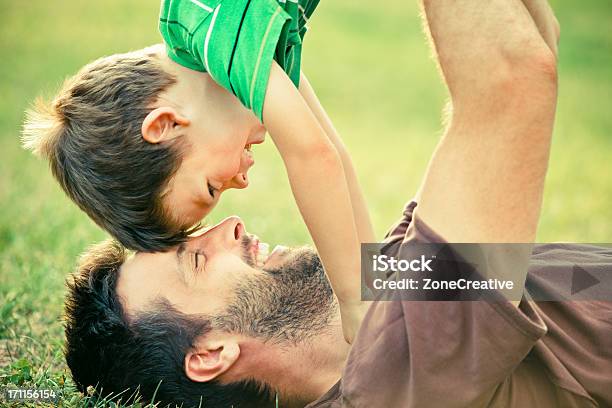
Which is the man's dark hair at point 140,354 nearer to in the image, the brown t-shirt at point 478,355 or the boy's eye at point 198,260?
the boy's eye at point 198,260

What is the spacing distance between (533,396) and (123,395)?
1.27 m

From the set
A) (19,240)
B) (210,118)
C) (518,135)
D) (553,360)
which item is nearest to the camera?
(518,135)

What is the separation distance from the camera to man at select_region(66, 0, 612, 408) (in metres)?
2.30

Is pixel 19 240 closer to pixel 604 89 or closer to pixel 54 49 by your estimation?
pixel 54 49

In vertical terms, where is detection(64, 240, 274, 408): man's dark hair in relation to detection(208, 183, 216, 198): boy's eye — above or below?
below

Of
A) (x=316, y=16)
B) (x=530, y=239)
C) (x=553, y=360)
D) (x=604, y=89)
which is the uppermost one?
(x=530, y=239)

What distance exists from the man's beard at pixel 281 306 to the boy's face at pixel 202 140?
1.15 feet

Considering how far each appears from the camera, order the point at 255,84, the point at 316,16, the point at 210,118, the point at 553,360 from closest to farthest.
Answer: the point at 553,360 → the point at 255,84 → the point at 210,118 → the point at 316,16

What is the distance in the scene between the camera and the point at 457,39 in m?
2.36

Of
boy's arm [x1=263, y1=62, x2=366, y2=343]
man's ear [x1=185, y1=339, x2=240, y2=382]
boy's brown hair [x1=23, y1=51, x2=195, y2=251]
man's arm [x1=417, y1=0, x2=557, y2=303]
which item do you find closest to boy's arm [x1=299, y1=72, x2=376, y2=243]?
boy's arm [x1=263, y1=62, x2=366, y2=343]

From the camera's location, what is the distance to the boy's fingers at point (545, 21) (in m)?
2.74

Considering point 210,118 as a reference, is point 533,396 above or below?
below

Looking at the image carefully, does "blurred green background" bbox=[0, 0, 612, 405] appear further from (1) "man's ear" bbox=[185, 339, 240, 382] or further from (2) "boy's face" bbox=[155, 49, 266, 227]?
(2) "boy's face" bbox=[155, 49, 266, 227]

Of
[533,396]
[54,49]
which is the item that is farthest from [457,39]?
[54,49]
